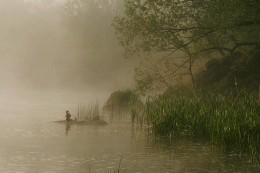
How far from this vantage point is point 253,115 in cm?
1661

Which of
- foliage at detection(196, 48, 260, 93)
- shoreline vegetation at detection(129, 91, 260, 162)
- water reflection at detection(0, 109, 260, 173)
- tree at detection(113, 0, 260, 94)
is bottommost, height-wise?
water reflection at detection(0, 109, 260, 173)

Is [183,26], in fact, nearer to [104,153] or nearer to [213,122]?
[213,122]

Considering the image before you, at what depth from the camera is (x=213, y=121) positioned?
17.4 metres

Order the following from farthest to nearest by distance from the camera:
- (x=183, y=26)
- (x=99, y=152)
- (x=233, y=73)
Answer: (x=233, y=73)
(x=183, y=26)
(x=99, y=152)

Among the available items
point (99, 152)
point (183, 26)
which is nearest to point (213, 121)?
point (99, 152)

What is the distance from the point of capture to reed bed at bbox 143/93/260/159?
16031 millimetres

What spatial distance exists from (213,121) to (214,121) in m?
0.10

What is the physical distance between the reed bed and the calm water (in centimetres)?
59

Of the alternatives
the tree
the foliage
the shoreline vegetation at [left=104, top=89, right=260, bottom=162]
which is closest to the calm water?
the shoreline vegetation at [left=104, top=89, right=260, bottom=162]

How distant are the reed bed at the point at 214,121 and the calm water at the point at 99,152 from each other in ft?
1.93

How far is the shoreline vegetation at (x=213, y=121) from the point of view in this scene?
52.5 feet

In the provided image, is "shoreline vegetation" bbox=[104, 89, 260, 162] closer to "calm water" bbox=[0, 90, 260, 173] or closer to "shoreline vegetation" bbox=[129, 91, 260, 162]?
"shoreline vegetation" bbox=[129, 91, 260, 162]

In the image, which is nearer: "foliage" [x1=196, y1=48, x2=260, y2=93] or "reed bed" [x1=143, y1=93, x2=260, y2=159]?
"reed bed" [x1=143, y1=93, x2=260, y2=159]

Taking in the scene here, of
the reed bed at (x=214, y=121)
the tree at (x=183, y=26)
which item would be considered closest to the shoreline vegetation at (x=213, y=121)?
the reed bed at (x=214, y=121)
